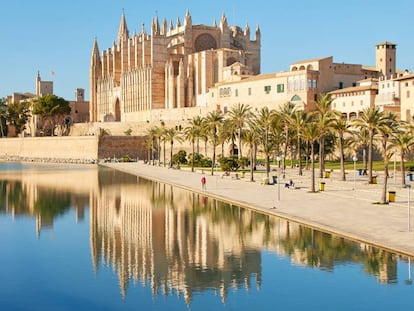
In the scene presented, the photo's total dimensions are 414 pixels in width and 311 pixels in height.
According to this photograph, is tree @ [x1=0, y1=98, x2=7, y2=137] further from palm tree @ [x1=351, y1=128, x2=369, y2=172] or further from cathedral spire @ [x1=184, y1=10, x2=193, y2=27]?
palm tree @ [x1=351, y1=128, x2=369, y2=172]

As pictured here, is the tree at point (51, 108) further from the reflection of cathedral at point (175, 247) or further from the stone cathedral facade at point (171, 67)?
the reflection of cathedral at point (175, 247)

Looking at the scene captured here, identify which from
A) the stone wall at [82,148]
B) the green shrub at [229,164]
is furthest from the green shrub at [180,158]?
the stone wall at [82,148]

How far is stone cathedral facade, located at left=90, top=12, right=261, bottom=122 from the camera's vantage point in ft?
279

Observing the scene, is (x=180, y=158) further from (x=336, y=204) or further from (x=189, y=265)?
(x=189, y=265)

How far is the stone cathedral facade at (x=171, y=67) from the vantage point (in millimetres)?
85062

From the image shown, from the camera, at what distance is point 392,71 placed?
75875 millimetres

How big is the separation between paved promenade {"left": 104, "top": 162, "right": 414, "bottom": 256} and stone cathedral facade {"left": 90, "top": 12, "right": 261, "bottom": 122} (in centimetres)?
3863

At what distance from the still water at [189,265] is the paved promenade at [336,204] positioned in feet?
2.28

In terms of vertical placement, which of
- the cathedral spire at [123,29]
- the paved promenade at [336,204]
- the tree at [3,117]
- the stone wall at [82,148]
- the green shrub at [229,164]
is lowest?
the paved promenade at [336,204]

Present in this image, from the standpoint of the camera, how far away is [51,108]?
4338 inches

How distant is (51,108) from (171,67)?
29.7 meters

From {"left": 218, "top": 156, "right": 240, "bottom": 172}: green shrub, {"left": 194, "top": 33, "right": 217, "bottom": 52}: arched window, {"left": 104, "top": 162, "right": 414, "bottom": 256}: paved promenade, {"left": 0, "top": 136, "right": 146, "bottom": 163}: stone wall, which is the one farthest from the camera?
{"left": 194, "top": 33, "right": 217, "bottom": 52}: arched window

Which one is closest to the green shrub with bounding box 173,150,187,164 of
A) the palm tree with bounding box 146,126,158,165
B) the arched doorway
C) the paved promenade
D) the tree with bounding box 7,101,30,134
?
the palm tree with bounding box 146,126,158,165

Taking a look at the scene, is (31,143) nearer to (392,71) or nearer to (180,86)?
(180,86)
